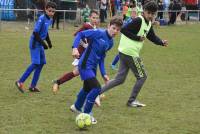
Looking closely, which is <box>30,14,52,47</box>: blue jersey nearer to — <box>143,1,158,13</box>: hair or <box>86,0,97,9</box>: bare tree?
<box>143,1,158,13</box>: hair

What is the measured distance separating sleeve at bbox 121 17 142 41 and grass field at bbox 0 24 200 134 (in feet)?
4.09

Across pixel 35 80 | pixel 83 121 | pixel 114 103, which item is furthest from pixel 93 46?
pixel 35 80

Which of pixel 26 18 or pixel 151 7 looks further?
pixel 26 18

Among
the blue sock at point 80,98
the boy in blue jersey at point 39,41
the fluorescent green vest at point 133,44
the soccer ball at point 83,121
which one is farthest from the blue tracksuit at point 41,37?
the soccer ball at point 83,121

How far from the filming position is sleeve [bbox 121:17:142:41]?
8.87 metres

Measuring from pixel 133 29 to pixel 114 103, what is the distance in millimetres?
1442

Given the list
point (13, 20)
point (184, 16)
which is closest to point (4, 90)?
point (13, 20)

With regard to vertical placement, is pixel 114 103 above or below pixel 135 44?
below

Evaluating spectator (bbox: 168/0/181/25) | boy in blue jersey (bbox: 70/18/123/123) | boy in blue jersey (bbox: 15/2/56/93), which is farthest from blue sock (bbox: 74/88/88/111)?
spectator (bbox: 168/0/181/25)

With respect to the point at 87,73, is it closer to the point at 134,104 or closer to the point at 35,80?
the point at 134,104

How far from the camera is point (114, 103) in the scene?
9.48 meters

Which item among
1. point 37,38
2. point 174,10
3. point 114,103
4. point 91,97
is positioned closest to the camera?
point 91,97

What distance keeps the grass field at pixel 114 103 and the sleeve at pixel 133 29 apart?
49.1 inches

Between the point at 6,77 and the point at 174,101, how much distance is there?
434cm
